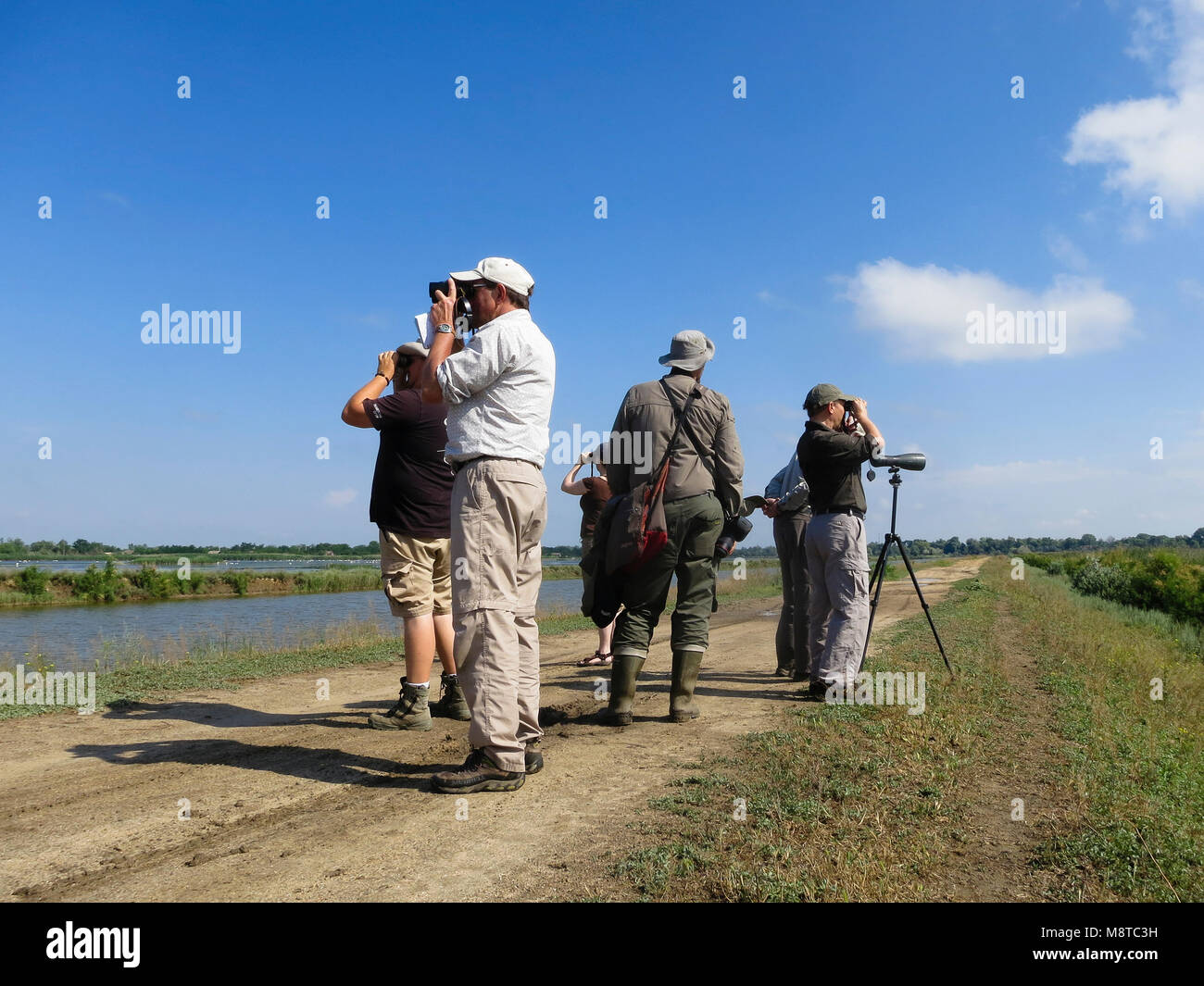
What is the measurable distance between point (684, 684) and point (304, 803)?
8.28 feet

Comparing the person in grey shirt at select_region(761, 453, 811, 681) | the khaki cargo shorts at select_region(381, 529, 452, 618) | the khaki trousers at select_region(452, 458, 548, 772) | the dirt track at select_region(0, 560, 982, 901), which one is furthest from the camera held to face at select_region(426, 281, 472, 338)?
the person in grey shirt at select_region(761, 453, 811, 681)

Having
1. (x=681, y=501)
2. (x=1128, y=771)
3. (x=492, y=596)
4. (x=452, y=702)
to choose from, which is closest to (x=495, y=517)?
(x=492, y=596)

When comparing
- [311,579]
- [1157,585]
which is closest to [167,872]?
[1157,585]

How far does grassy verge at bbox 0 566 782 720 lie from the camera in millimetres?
6171

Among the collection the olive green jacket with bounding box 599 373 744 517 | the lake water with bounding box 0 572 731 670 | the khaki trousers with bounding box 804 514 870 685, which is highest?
the olive green jacket with bounding box 599 373 744 517

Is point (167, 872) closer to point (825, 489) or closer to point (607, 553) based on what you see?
point (607, 553)

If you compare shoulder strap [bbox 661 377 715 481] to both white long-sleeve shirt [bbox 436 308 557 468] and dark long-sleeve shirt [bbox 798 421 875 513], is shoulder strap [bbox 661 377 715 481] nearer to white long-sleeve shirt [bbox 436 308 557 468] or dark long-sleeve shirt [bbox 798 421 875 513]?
dark long-sleeve shirt [bbox 798 421 875 513]

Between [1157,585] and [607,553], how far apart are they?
91.9ft

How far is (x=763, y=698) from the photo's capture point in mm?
6039

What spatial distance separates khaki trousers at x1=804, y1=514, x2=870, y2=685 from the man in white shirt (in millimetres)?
2890

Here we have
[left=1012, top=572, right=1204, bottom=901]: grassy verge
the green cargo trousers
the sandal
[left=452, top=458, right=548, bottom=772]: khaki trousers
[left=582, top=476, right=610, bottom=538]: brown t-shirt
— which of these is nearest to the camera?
[left=1012, top=572, right=1204, bottom=901]: grassy verge

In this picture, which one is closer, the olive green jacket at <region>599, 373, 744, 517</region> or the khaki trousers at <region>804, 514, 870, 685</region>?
the olive green jacket at <region>599, 373, 744, 517</region>

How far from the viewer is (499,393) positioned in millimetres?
3643

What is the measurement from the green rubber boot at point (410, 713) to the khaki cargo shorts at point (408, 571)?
482 mm
